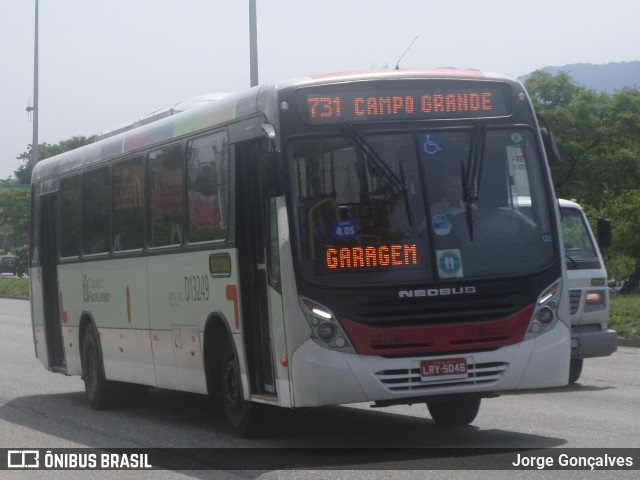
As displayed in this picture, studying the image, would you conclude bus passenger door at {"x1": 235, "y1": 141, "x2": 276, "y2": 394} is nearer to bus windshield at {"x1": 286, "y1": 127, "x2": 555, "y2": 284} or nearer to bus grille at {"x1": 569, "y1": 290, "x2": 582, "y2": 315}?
bus windshield at {"x1": 286, "y1": 127, "x2": 555, "y2": 284}

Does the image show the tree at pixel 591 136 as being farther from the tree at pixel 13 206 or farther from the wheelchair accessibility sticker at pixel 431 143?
the tree at pixel 13 206

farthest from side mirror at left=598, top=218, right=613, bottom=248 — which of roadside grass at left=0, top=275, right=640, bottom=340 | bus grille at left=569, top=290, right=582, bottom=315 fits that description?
roadside grass at left=0, top=275, right=640, bottom=340

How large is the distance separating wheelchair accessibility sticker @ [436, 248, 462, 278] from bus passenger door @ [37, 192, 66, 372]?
330 inches

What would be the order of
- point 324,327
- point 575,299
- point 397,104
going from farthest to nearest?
→ 1. point 575,299
2. point 397,104
3. point 324,327

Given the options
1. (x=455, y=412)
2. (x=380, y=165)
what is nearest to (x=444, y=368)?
(x=380, y=165)

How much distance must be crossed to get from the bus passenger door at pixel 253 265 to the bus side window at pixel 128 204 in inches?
113

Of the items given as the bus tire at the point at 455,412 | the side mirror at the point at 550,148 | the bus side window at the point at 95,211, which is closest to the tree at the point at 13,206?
the bus side window at the point at 95,211

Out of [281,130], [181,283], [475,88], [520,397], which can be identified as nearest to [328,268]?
[281,130]

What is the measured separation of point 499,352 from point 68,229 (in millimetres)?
8115

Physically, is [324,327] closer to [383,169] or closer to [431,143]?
[383,169]

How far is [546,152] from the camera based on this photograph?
426 inches

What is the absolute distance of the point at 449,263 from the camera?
33.4ft

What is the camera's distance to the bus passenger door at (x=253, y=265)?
10.9m

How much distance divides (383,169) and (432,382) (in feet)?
5.60
